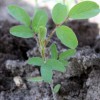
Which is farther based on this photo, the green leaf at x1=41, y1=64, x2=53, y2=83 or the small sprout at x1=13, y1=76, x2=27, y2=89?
the small sprout at x1=13, y1=76, x2=27, y2=89

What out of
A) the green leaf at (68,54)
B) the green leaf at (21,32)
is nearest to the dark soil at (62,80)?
the green leaf at (68,54)

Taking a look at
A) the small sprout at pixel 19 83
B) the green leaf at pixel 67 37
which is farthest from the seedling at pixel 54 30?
the small sprout at pixel 19 83

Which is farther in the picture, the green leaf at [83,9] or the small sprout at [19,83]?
the small sprout at [19,83]

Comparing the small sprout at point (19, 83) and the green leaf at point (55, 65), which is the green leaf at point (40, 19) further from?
the small sprout at point (19, 83)

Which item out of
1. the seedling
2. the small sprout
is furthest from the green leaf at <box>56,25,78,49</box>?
the small sprout

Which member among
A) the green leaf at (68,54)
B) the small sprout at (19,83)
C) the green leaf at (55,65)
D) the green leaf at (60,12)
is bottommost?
the small sprout at (19,83)

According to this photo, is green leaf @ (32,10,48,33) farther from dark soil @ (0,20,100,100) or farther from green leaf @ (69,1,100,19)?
dark soil @ (0,20,100,100)

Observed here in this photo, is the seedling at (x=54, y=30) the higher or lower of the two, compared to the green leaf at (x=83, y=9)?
lower
